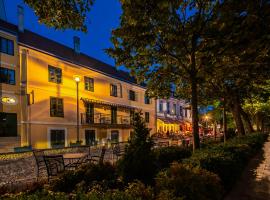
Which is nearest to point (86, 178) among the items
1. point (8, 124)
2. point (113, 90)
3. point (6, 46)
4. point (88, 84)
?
point (8, 124)

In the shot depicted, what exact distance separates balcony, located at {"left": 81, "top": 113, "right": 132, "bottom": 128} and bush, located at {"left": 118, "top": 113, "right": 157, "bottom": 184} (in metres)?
19.3

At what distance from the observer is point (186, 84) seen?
14.9m

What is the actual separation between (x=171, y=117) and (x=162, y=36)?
3622cm

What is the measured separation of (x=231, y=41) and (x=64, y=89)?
1777 centimetres

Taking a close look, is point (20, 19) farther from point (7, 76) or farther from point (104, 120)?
point (104, 120)

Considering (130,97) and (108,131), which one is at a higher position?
(130,97)

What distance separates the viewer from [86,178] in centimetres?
543

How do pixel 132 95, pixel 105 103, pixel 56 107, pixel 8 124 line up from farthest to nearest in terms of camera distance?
1. pixel 132 95
2. pixel 105 103
3. pixel 56 107
4. pixel 8 124

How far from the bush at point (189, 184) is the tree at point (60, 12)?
4698mm

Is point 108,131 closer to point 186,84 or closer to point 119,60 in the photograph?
point 186,84

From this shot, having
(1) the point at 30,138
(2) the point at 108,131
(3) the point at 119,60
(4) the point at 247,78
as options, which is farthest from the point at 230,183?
(2) the point at 108,131

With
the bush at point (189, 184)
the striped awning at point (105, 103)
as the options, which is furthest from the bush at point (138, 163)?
the striped awning at point (105, 103)

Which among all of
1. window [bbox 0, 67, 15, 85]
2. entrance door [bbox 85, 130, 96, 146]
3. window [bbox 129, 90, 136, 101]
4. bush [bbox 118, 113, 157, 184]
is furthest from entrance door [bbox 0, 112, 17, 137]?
window [bbox 129, 90, 136, 101]

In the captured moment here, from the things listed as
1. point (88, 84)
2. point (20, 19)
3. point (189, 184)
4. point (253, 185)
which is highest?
point (20, 19)
